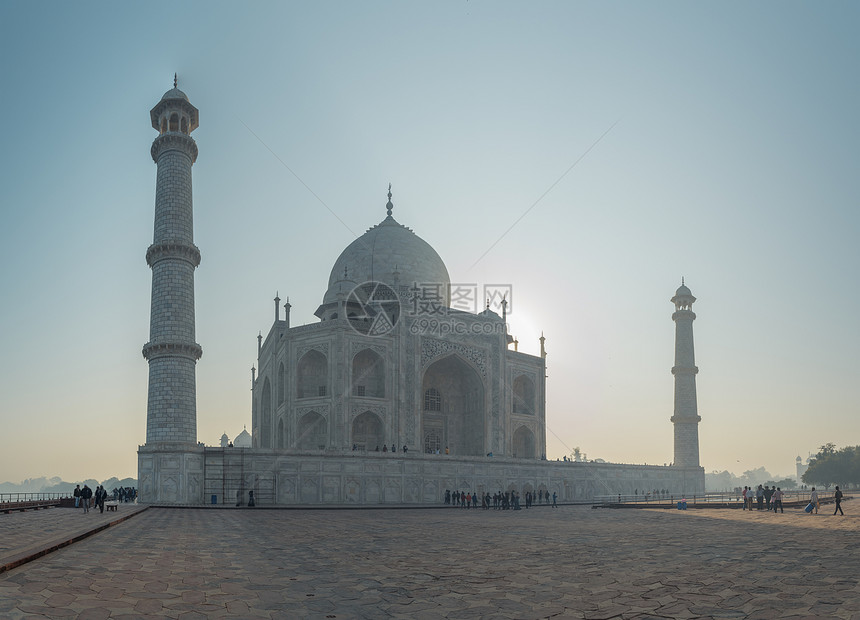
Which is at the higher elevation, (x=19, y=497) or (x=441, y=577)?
(x=441, y=577)

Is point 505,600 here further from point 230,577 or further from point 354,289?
point 354,289

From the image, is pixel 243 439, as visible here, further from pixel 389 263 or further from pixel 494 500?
pixel 494 500

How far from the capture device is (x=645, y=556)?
10.2 metres

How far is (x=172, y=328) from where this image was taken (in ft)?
100

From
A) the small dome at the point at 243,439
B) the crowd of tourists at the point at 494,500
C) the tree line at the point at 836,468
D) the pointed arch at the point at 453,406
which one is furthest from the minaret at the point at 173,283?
the tree line at the point at 836,468

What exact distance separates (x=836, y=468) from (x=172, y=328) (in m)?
67.9

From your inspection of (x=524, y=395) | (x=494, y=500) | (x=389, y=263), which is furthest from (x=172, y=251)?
(x=524, y=395)

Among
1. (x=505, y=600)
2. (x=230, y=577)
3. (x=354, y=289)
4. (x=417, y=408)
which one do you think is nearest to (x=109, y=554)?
(x=230, y=577)

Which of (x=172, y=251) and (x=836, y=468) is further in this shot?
(x=836, y=468)

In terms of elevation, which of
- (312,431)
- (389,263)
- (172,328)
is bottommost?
(312,431)

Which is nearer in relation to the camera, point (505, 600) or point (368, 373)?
point (505, 600)

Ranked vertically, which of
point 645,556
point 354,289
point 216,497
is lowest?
point 216,497

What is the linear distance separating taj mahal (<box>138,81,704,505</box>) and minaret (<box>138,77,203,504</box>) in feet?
0.19

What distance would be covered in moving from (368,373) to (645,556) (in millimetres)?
31489
